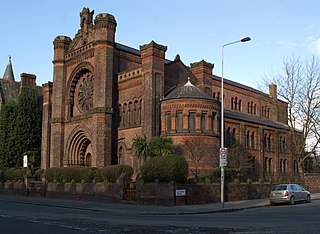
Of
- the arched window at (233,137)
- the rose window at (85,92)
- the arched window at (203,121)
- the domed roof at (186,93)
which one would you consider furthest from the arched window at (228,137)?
the rose window at (85,92)

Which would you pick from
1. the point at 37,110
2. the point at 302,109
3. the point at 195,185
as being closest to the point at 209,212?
the point at 195,185

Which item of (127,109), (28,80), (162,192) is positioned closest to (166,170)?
(162,192)

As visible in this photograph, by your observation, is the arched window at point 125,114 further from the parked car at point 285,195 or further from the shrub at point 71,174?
the parked car at point 285,195

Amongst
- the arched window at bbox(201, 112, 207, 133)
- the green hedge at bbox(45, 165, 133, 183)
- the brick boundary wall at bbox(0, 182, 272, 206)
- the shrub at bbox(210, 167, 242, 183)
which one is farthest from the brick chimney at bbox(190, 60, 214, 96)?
the green hedge at bbox(45, 165, 133, 183)

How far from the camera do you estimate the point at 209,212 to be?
985 inches

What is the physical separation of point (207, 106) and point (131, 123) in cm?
869

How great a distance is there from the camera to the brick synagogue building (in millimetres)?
42469

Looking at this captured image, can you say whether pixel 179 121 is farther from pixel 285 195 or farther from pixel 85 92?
pixel 285 195

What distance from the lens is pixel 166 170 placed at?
2973 centimetres

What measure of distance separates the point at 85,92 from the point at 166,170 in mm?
25267

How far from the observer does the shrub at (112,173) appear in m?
35.2

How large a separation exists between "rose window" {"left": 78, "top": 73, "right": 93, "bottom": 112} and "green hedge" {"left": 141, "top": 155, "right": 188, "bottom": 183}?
72.4ft

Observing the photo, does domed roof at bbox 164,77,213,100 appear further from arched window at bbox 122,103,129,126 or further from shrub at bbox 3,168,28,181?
shrub at bbox 3,168,28,181

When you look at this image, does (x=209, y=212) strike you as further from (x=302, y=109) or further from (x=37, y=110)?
(x=37, y=110)
